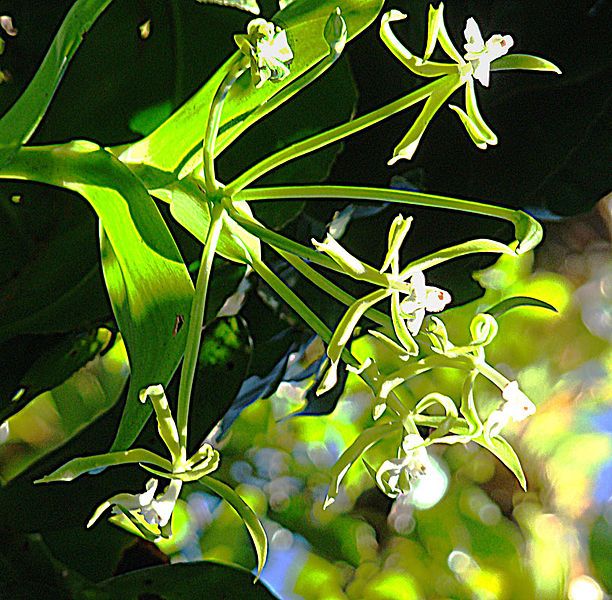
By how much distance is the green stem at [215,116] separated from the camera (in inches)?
5.3

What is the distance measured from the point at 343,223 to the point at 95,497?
115 mm

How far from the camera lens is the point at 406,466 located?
16cm

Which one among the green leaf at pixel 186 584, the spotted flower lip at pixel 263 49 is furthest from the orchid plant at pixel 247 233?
the green leaf at pixel 186 584

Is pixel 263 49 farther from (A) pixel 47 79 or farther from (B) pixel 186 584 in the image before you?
(B) pixel 186 584

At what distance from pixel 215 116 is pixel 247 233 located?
26 mm

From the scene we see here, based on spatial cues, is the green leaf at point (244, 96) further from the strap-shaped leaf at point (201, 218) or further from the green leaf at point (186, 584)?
the green leaf at point (186, 584)

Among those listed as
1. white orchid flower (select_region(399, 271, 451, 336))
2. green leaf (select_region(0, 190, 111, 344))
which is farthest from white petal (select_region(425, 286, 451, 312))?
green leaf (select_region(0, 190, 111, 344))

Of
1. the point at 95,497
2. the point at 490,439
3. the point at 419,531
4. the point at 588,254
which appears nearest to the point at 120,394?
the point at 95,497

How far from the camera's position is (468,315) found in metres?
0.37

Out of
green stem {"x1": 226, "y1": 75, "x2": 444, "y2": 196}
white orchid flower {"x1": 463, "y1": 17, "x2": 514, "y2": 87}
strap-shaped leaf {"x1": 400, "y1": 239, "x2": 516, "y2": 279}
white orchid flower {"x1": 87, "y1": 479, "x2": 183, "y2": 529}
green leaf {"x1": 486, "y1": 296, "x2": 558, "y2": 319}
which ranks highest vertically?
white orchid flower {"x1": 463, "y1": 17, "x2": 514, "y2": 87}

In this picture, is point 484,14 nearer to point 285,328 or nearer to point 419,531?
point 285,328

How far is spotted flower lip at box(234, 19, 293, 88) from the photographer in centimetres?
13

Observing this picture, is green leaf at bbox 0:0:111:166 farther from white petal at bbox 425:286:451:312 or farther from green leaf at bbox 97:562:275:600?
green leaf at bbox 97:562:275:600

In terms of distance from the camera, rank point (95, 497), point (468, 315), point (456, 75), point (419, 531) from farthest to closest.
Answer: point (419, 531) < point (468, 315) < point (95, 497) < point (456, 75)
